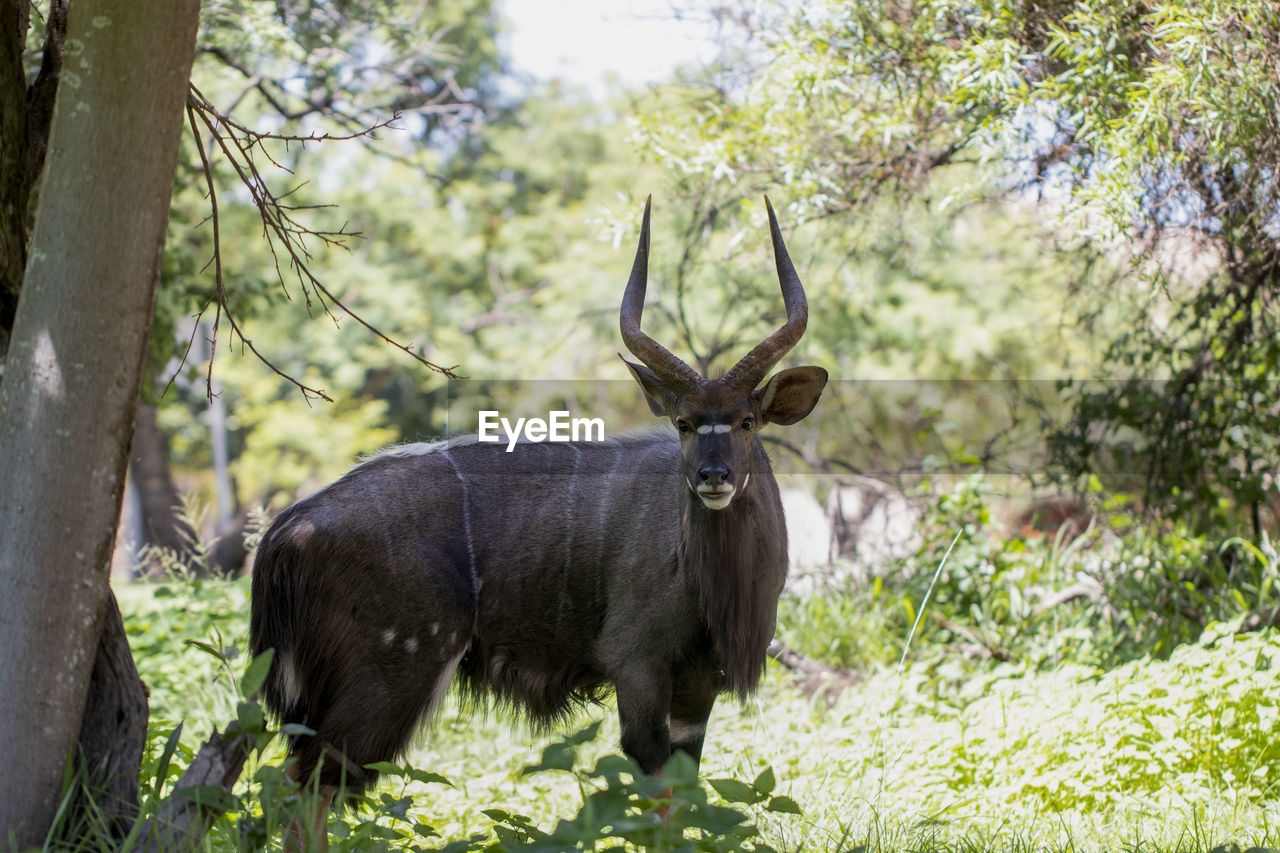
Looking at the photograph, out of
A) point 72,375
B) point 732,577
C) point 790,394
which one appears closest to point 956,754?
point 732,577

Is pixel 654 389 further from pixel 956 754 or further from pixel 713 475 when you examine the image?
pixel 956 754

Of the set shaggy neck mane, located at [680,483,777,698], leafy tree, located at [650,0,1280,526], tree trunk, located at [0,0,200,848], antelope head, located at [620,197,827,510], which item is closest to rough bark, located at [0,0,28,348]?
tree trunk, located at [0,0,200,848]

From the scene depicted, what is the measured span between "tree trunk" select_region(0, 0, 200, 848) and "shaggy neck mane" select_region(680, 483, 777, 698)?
6.01 feet

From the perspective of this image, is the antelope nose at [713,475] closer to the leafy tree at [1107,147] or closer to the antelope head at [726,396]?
the antelope head at [726,396]

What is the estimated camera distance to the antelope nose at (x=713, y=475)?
11.7ft

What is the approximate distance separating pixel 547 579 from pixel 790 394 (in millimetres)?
1082

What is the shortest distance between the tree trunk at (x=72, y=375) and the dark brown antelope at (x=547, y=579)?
3.51 feet

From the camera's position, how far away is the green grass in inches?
147

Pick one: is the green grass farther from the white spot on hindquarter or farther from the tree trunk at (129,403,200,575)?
the tree trunk at (129,403,200,575)

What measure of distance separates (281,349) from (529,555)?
15.0 meters

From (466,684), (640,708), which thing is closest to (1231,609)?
(640,708)

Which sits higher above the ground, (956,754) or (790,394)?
(790,394)

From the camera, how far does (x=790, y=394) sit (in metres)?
3.95

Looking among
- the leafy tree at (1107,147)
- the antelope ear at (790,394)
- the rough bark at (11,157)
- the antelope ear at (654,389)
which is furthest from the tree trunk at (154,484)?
the antelope ear at (790,394)
